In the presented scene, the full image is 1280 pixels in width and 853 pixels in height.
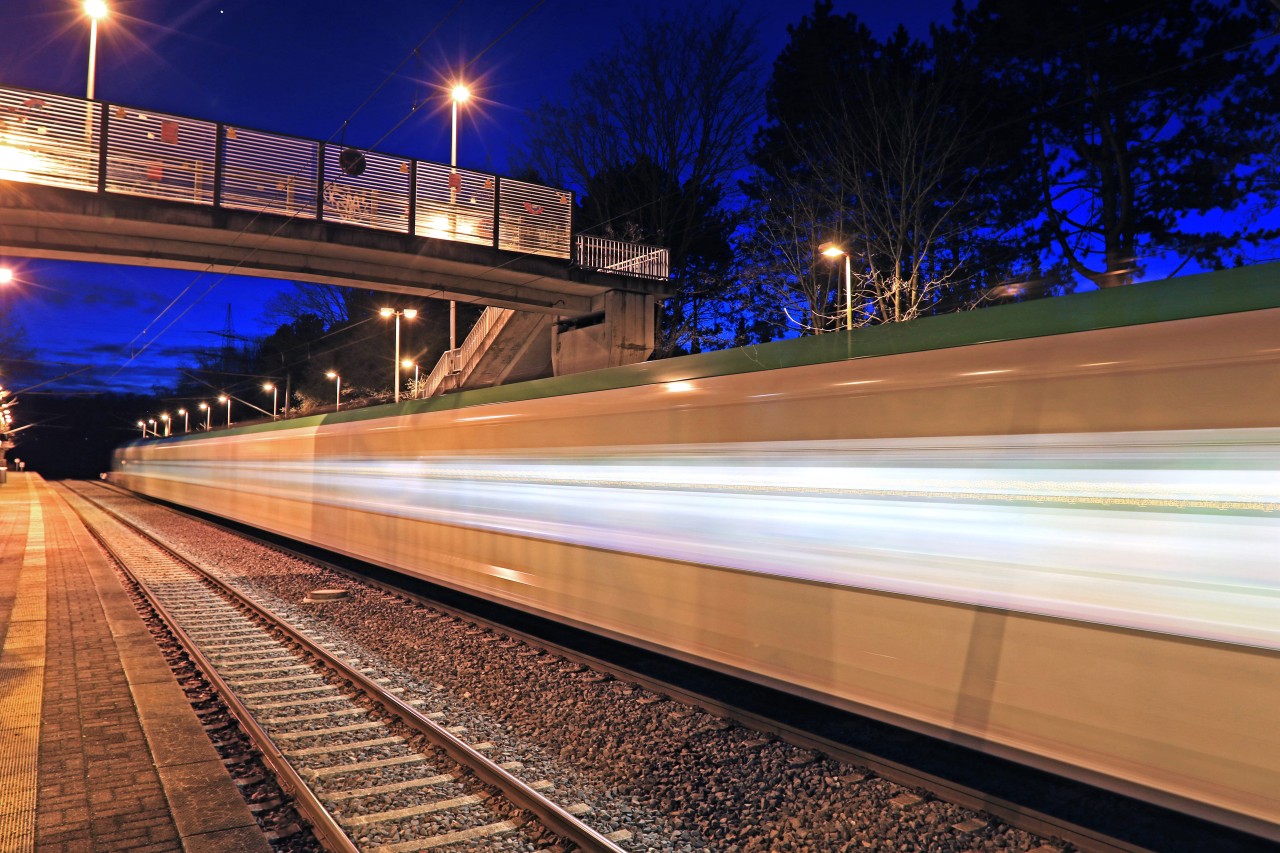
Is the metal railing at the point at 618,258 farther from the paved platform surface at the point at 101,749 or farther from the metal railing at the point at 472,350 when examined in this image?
the paved platform surface at the point at 101,749

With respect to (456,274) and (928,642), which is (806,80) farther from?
(928,642)

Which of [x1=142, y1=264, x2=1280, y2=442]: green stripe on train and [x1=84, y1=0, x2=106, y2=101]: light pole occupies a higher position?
[x1=84, y1=0, x2=106, y2=101]: light pole

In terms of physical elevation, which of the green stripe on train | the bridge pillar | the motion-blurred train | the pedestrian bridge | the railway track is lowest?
the railway track

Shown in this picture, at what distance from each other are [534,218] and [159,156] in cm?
836

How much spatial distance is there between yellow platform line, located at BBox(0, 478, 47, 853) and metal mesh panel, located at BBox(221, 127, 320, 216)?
9481 millimetres

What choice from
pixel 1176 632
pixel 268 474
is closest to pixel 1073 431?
pixel 1176 632

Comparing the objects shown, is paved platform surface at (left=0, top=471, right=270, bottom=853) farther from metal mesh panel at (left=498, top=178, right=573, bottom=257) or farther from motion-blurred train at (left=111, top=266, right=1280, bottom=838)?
metal mesh panel at (left=498, top=178, right=573, bottom=257)

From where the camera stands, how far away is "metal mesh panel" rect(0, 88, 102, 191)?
16.4m

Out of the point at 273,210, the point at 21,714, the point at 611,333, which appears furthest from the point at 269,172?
the point at 21,714

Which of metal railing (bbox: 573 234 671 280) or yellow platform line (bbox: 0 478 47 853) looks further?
metal railing (bbox: 573 234 671 280)

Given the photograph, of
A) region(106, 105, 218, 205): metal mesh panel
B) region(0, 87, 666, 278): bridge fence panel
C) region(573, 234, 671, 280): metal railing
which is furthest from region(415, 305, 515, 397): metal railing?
region(106, 105, 218, 205): metal mesh panel

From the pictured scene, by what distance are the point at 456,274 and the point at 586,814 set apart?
19.0 meters

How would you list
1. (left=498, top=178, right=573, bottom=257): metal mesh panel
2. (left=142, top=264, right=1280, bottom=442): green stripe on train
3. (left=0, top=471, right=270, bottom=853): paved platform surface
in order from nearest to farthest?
(left=142, top=264, right=1280, bottom=442): green stripe on train
(left=0, top=471, right=270, bottom=853): paved platform surface
(left=498, top=178, right=573, bottom=257): metal mesh panel

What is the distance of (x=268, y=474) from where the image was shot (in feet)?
57.6
